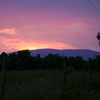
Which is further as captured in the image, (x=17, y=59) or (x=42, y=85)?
(x=42, y=85)

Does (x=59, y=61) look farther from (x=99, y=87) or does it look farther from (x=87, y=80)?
(x=99, y=87)

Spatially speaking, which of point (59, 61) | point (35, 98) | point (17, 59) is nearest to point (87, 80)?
point (35, 98)

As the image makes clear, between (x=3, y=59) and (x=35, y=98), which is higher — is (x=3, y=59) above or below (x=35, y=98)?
above

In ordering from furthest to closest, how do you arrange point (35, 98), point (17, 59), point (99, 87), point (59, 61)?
point (59, 61) → point (99, 87) → point (35, 98) → point (17, 59)

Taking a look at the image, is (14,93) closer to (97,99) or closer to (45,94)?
(45,94)

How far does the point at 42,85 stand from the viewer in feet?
37.2

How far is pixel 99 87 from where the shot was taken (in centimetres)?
1321

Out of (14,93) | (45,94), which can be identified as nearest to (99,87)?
(45,94)

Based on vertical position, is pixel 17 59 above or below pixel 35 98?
above

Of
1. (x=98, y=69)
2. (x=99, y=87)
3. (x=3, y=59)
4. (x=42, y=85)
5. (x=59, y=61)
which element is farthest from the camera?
(x=59, y=61)

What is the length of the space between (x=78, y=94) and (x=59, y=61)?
22284mm

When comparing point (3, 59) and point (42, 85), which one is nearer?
point (3, 59)

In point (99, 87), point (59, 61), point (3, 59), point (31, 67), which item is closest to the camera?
point (3, 59)

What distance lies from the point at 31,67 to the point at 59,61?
4.31 metres
